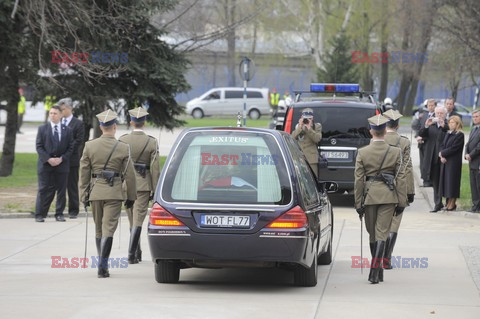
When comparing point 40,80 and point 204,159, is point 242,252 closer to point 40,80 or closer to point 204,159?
point 204,159

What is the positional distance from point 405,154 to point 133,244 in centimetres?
323

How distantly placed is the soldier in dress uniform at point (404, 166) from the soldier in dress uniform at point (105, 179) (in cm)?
289

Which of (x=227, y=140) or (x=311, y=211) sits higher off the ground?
(x=227, y=140)

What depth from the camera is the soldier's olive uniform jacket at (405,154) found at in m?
11.6

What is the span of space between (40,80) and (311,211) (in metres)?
16.2

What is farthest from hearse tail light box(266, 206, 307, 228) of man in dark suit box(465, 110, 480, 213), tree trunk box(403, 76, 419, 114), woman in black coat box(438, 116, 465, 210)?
tree trunk box(403, 76, 419, 114)

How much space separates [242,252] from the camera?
32.0 feet

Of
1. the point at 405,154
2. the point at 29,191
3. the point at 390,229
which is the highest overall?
the point at 405,154

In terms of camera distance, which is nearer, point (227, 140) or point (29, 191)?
point (227, 140)

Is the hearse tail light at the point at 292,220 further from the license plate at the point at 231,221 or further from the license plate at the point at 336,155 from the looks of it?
the license plate at the point at 336,155

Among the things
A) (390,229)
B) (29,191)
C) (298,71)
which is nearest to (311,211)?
(390,229)

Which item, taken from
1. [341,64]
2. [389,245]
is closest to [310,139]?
[389,245]

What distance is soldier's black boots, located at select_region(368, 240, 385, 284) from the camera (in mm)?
10859

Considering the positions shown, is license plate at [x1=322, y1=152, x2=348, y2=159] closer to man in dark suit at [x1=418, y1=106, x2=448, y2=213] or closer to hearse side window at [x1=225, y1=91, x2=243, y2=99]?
man in dark suit at [x1=418, y1=106, x2=448, y2=213]
